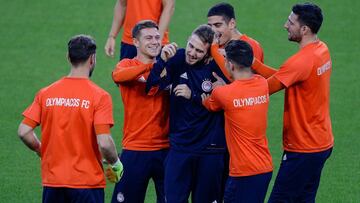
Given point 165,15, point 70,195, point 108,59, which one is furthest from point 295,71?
point 108,59

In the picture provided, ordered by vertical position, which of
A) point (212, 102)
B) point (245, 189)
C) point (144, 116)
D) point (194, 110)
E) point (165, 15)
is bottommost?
point (245, 189)

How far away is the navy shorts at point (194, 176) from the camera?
9648 mm

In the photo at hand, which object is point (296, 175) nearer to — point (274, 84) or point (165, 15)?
point (274, 84)

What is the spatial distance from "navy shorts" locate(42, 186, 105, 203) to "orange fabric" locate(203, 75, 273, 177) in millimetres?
1390

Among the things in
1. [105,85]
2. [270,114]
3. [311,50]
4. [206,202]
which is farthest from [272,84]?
[105,85]

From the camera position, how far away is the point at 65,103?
8625mm

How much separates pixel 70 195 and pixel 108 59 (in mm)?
9777

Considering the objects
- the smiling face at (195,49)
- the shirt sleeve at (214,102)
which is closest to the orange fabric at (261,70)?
the smiling face at (195,49)

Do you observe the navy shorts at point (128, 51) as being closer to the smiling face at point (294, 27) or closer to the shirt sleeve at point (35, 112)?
the smiling face at point (294, 27)

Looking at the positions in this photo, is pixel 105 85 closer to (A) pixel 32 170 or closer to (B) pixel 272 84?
(A) pixel 32 170

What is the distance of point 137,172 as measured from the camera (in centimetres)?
998

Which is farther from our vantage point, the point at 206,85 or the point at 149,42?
the point at 149,42

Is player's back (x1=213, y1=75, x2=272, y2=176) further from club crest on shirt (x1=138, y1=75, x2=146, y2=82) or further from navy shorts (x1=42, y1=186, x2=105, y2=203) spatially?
navy shorts (x1=42, y1=186, x2=105, y2=203)

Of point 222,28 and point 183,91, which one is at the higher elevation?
point 222,28
